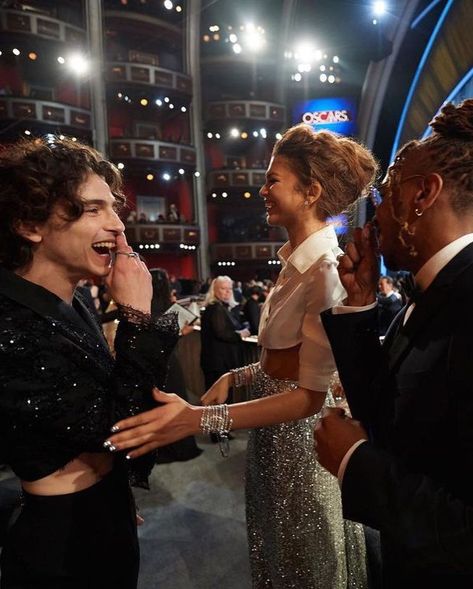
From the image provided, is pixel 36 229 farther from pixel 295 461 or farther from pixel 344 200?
pixel 295 461

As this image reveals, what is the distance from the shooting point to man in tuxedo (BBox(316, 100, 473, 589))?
2.65ft

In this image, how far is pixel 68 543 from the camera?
1.11m

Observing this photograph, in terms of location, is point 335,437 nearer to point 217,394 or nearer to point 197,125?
point 217,394

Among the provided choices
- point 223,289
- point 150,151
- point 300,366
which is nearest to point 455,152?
point 300,366

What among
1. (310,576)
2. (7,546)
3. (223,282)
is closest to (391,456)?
(310,576)

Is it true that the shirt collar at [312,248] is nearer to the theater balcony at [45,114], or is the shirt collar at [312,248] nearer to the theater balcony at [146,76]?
the theater balcony at [45,114]

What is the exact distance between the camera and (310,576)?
1505 mm

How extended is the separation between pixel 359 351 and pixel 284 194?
0.73 meters

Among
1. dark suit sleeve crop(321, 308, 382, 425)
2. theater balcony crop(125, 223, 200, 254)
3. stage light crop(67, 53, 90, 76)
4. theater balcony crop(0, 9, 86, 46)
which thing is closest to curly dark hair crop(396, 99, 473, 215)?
dark suit sleeve crop(321, 308, 382, 425)

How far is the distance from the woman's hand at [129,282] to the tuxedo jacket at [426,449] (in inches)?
25.2

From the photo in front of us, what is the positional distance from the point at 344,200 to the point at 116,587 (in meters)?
1.46

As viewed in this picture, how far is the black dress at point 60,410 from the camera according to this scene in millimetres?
997

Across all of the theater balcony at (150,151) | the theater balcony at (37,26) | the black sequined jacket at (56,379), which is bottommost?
the black sequined jacket at (56,379)

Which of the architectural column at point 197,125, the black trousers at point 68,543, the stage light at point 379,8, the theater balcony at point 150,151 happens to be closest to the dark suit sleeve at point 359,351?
the black trousers at point 68,543
